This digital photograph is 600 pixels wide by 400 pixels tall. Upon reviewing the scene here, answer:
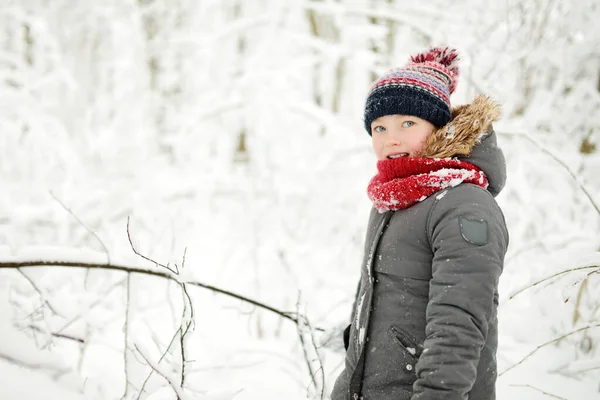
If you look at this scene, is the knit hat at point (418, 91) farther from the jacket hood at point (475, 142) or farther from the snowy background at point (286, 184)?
the snowy background at point (286, 184)

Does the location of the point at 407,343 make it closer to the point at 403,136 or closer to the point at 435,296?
the point at 435,296

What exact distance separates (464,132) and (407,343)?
0.67 metres

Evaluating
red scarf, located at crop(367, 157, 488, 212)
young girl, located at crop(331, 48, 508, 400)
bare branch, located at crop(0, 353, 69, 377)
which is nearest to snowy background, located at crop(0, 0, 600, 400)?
bare branch, located at crop(0, 353, 69, 377)

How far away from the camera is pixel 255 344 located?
3.07m

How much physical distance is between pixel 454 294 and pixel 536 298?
2.17 meters

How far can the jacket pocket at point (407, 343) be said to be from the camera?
3.66ft

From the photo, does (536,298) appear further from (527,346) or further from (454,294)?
(454,294)

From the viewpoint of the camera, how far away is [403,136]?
4.39 ft

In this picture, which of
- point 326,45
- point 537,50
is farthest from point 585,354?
point 326,45

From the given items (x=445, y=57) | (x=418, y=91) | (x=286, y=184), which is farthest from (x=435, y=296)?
(x=286, y=184)

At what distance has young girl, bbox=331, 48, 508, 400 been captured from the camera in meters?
0.97

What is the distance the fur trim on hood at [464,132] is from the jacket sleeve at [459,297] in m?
0.21

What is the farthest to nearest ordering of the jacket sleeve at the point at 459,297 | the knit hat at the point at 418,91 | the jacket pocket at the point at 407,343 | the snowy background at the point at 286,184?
the snowy background at the point at 286,184, the knit hat at the point at 418,91, the jacket pocket at the point at 407,343, the jacket sleeve at the point at 459,297

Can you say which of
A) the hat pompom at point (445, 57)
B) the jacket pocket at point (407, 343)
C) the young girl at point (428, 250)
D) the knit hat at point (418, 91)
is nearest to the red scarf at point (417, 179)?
the young girl at point (428, 250)
